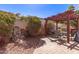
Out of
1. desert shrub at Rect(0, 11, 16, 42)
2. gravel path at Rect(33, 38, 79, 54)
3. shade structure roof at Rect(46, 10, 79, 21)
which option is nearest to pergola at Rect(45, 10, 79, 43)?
shade structure roof at Rect(46, 10, 79, 21)

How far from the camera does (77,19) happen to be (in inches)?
118

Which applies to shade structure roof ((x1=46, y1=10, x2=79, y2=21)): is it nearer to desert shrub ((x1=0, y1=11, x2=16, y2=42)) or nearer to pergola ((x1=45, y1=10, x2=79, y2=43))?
pergola ((x1=45, y1=10, x2=79, y2=43))

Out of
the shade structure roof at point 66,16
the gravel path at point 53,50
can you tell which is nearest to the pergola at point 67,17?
the shade structure roof at point 66,16

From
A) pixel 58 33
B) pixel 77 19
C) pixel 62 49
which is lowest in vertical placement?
pixel 62 49

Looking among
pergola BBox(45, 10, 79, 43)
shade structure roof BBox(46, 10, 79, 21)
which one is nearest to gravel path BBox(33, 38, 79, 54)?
pergola BBox(45, 10, 79, 43)

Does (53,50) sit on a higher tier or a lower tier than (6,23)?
lower

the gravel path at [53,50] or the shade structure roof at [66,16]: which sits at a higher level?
the shade structure roof at [66,16]

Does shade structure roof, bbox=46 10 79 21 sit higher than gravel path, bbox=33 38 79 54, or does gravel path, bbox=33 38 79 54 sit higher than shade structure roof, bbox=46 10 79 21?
shade structure roof, bbox=46 10 79 21

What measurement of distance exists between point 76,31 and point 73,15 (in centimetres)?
24

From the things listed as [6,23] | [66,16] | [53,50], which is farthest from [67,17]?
[6,23]

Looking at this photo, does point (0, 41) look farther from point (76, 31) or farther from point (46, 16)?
point (76, 31)

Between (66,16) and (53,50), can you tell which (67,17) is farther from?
(53,50)

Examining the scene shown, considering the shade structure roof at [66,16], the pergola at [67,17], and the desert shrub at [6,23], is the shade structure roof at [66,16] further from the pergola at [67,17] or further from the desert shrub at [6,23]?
the desert shrub at [6,23]

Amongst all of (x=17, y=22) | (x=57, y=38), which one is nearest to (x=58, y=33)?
(x=57, y=38)
